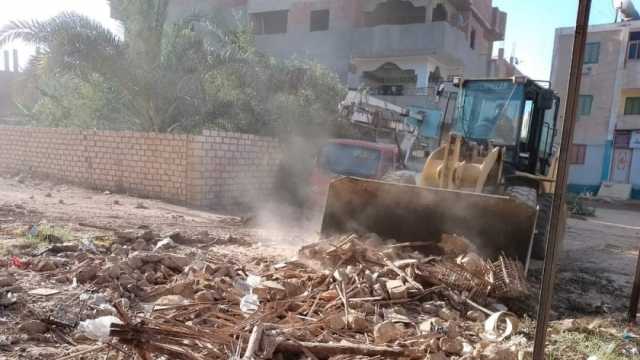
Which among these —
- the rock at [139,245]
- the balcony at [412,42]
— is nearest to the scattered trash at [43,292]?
Result: the rock at [139,245]

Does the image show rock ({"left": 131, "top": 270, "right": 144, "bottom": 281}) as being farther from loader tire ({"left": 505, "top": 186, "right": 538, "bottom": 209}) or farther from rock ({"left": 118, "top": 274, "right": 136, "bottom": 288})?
loader tire ({"left": 505, "top": 186, "right": 538, "bottom": 209})

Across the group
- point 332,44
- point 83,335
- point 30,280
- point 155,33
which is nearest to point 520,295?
point 83,335

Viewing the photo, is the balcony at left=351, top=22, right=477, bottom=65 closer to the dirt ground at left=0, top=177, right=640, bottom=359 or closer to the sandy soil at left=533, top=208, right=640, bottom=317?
the sandy soil at left=533, top=208, right=640, bottom=317

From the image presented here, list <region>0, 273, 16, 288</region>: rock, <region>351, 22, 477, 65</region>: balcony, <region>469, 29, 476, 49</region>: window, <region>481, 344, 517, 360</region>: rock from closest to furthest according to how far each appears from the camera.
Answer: <region>481, 344, 517, 360</region>: rock, <region>0, 273, 16, 288</region>: rock, <region>351, 22, 477, 65</region>: balcony, <region>469, 29, 476, 49</region>: window

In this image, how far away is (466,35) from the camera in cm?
2473

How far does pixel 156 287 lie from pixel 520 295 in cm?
351

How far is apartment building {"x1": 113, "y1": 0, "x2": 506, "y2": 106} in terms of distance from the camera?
21.8m

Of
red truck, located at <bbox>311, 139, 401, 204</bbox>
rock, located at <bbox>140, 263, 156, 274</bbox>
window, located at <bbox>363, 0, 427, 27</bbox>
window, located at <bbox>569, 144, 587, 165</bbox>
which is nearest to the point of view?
rock, located at <bbox>140, 263, 156, 274</bbox>

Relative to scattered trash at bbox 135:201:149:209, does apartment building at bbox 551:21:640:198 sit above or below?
above

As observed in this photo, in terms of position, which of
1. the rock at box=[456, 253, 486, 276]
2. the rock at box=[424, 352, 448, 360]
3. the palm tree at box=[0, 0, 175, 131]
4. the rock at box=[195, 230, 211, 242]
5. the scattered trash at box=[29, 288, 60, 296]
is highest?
the palm tree at box=[0, 0, 175, 131]

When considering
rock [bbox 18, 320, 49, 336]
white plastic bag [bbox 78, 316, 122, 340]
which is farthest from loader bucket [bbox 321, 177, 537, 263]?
rock [bbox 18, 320, 49, 336]

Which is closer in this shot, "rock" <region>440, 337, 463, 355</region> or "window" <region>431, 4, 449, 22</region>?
"rock" <region>440, 337, 463, 355</region>

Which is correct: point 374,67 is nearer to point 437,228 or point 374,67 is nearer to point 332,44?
point 332,44

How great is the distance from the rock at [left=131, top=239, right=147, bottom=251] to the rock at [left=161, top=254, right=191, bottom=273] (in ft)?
2.89
